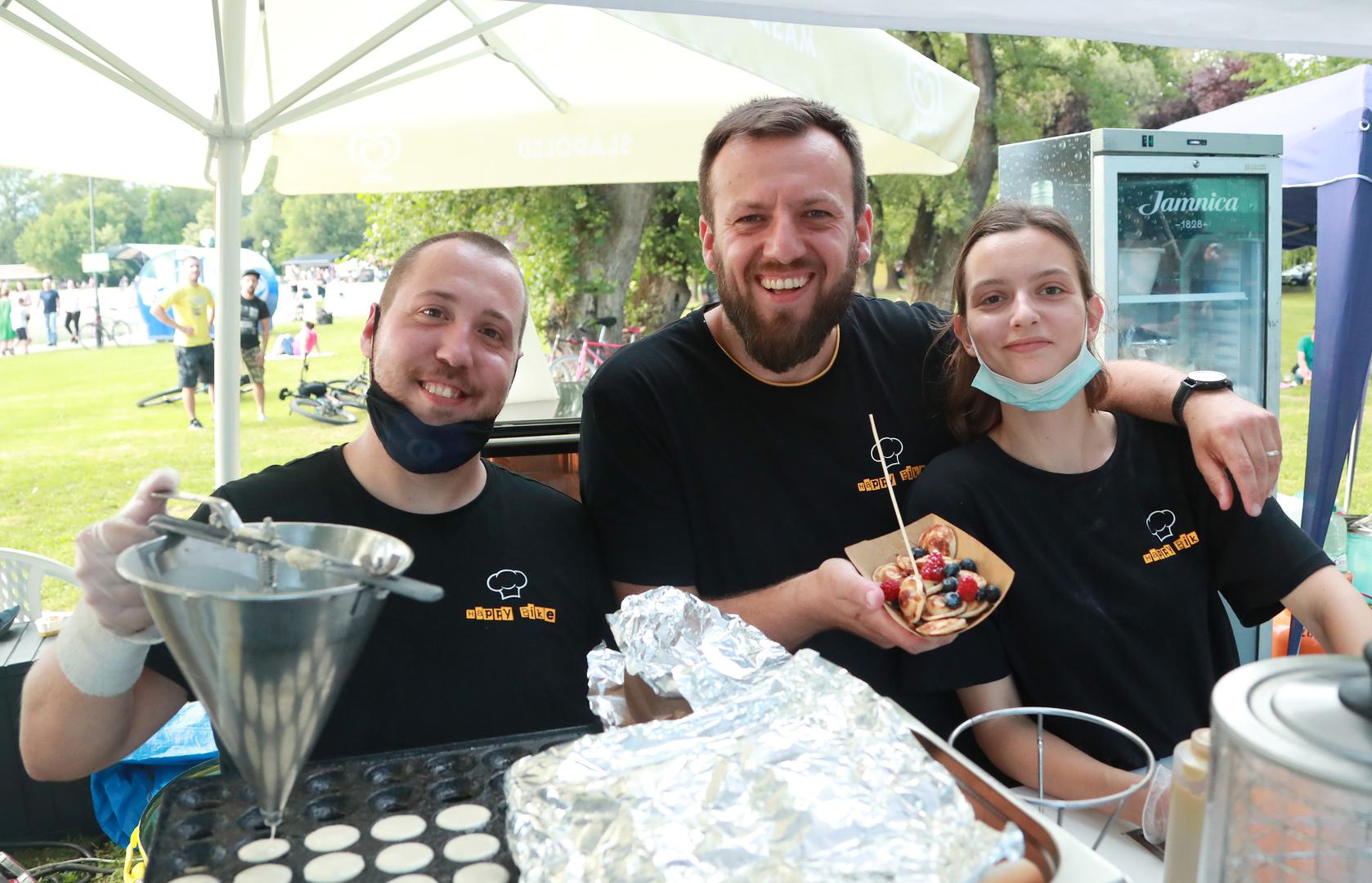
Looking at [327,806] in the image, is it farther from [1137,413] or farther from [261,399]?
[261,399]

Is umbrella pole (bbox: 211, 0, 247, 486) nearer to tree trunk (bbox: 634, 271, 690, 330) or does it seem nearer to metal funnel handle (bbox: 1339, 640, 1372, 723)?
metal funnel handle (bbox: 1339, 640, 1372, 723)

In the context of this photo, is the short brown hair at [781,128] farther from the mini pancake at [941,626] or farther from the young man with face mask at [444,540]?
the mini pancake at [941,626]

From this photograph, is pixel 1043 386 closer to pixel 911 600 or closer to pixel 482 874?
pixel 911 600

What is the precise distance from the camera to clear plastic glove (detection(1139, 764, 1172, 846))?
1348 mm

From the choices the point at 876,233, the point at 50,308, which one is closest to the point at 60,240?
the point at 50,308

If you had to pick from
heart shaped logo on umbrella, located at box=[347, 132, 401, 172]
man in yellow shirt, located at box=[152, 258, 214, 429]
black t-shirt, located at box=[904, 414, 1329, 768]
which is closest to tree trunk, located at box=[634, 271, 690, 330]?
man in yellow shirt, located at box=[152, 258, 214, 429]

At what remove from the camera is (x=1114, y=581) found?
84.4 inches

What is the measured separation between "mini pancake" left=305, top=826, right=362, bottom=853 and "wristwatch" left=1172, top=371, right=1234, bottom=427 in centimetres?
191

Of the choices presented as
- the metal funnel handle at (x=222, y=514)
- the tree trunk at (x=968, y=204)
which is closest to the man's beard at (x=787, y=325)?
the metal funnel handle at (x=222, y=514)

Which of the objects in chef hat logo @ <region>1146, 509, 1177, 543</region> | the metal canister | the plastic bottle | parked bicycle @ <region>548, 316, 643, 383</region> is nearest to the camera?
the metal canister

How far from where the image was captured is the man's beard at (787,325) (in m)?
2.30

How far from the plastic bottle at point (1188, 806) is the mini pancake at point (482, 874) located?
0.76 meters

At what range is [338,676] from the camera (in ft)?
3.73

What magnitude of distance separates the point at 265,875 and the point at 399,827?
6.3 inches
